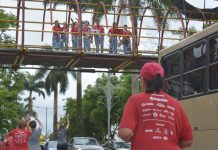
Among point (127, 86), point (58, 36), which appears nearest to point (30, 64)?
point (58, 36)

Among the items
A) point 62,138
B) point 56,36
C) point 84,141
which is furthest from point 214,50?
point 84,141

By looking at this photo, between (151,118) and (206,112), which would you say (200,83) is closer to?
(206,112)

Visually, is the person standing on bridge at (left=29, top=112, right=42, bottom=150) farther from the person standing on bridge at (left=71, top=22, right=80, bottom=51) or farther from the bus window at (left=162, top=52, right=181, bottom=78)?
the person standing on bridge at (left=71, top=22, right=80, bottom=51)

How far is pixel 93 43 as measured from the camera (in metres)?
18.0

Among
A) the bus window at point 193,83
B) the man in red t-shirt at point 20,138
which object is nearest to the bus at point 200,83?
the bus window at point 193,83

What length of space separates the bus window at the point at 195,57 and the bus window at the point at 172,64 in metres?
0.36

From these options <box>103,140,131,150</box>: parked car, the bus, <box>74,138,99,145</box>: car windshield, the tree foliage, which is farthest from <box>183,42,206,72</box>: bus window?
the tree foliage

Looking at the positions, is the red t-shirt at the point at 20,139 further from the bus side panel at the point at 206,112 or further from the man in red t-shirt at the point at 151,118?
the man in red t-shirt at the point at 151,118

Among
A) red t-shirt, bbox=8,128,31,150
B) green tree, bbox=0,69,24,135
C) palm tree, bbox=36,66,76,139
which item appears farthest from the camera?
palm tree, bbox=36,66,76,139

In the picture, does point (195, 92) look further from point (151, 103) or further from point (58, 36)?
point (58, 36)

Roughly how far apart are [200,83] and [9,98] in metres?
31.2

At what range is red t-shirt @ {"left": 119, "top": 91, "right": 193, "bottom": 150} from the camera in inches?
186

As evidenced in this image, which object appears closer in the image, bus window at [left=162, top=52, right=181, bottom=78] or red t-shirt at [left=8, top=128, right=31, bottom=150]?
bus window at [left=162, top=52, right=181, bottom=78]

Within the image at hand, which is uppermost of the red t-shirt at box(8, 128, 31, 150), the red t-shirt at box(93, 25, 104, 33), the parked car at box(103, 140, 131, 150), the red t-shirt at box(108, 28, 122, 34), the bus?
the red t-shirt at box(93, 25, 104, 33)
